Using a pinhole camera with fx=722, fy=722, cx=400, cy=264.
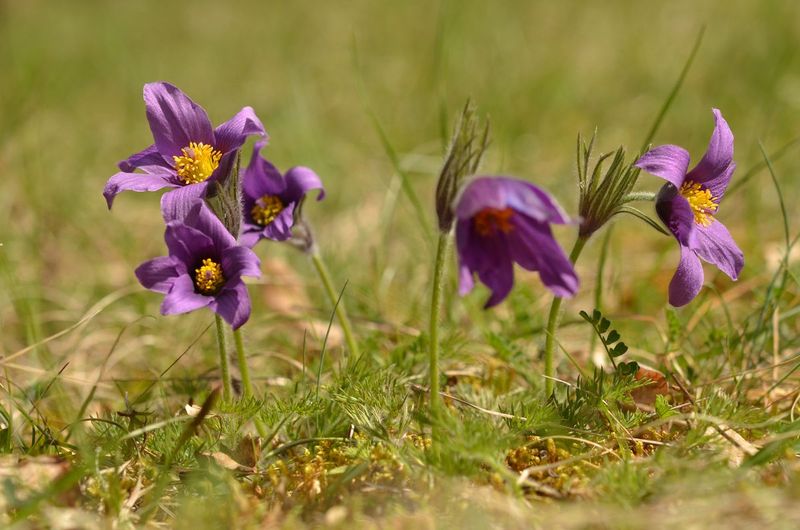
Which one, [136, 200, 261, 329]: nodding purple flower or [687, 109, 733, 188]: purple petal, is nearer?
[136, 200, 261, 329]: nodding purple flower

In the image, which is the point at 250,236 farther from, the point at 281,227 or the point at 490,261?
the point at 490,261

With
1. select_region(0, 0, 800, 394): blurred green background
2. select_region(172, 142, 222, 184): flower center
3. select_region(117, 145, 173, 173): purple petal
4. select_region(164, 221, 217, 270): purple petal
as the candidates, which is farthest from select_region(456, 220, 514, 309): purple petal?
select_region(117, 145, 173, 173): purple petal

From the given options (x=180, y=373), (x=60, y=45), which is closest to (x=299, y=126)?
(x=180, y=373)

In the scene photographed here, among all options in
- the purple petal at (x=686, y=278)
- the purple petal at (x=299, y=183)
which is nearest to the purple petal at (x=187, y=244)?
the purple petal at (x=299, y=183)

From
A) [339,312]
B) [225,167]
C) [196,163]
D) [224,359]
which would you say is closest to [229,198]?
[225,167]

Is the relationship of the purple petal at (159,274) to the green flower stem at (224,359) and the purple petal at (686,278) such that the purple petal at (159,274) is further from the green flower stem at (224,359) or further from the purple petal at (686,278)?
the purple petal at (686,278)

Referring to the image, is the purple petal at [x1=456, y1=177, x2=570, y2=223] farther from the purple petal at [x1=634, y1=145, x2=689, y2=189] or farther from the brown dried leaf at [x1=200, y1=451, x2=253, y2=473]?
the brown dried leaf at [x1=200, y1=451, x2=253, y2=473]
